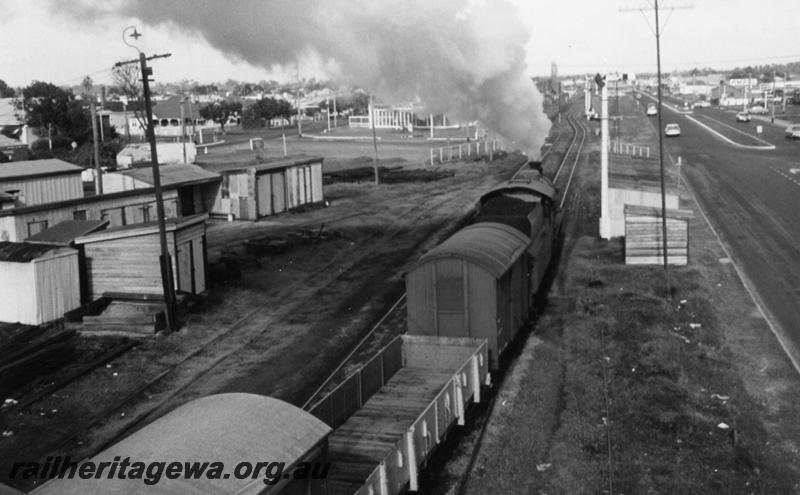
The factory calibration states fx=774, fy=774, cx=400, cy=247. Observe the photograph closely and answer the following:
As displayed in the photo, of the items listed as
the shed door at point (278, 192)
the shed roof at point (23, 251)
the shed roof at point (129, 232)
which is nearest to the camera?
the shed roof at point (23, 251)

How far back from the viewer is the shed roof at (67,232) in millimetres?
29000

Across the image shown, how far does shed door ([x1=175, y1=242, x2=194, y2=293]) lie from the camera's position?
92.0 feet

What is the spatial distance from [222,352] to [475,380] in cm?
955

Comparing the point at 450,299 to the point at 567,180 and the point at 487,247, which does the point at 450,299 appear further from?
the point at 567,180

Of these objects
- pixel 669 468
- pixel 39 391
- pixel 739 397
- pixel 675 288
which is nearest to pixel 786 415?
pixel 739 397

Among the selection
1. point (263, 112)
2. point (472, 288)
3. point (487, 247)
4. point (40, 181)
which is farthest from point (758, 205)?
point (263, 112)

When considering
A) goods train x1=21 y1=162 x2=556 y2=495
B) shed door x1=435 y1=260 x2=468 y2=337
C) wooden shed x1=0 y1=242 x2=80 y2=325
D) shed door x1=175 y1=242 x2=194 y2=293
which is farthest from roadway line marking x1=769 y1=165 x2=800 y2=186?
wooden shed x1=0 y1=242 x2=80 y2=325

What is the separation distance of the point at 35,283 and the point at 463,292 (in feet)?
49.9

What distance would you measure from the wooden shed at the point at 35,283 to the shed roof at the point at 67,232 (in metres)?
1.92

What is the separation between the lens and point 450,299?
19.1 meters

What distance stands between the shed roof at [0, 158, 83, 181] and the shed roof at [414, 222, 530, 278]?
28.7 m

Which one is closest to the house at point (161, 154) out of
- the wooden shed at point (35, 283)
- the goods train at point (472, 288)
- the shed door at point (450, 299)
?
the wooden shed at point (35, 283)

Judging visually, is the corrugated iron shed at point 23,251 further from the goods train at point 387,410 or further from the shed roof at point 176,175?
the shed roof at point 176,175

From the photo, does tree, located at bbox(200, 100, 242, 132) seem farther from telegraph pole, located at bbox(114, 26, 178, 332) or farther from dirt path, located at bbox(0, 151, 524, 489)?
telegraph pole, located at bbox(114, 26, 178, 332)
